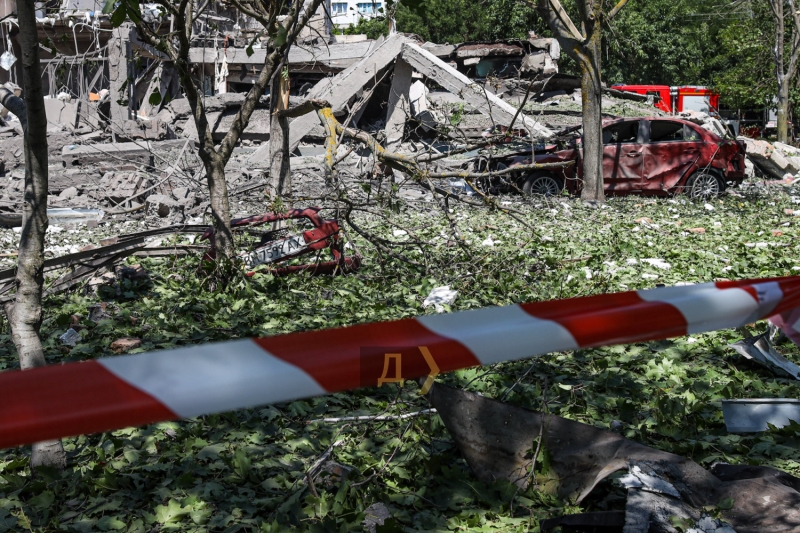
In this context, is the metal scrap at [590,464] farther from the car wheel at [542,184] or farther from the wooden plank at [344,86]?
the wooden plank at [344,86]

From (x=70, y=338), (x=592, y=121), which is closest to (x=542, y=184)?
(x=592, y=121)

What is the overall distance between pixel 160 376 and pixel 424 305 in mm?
→ 4240

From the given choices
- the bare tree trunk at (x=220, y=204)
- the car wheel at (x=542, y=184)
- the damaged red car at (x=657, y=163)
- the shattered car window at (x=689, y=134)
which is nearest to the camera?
the bare tree trunk at (x=220, y=204)

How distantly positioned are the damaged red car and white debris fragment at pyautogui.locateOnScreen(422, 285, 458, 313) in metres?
8.19

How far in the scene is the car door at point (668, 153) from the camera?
14164mm

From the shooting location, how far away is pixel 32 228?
10.6 ft

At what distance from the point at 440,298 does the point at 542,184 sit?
882 centimetres

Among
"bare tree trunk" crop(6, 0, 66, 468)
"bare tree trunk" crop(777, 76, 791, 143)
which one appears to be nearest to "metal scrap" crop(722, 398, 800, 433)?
"bare tree trunk" crop(6, 0, 66, 468)

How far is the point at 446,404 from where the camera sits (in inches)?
121

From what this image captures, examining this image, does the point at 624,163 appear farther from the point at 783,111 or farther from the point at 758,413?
the point at 783,111

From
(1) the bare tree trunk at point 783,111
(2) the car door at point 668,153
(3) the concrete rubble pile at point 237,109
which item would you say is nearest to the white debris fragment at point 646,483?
(3) the concrete rubble pile at point 237,109

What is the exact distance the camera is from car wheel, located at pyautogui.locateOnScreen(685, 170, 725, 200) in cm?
1412

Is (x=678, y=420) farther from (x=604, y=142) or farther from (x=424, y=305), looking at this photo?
(x=604, y=142)

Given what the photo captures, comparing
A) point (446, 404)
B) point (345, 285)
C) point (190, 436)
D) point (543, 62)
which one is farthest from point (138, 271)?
point (543, 62)
